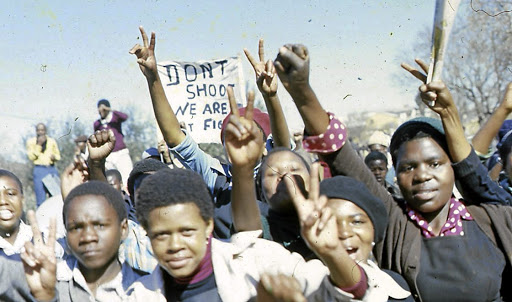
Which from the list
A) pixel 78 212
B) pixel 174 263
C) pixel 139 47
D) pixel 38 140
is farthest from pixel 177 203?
pixel 38 140

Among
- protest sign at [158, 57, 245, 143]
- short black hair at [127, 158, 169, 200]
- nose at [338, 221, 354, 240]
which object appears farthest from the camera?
protest sign at [158, 57, 245, 143]

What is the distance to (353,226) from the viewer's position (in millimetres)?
2934

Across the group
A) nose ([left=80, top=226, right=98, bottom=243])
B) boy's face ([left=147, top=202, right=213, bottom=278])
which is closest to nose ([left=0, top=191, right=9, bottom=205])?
nose ([left=80, top=226, right=98, bottom=243])

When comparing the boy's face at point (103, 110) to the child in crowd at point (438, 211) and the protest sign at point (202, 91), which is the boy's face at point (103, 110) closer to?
the protest sign at point (202, 91)

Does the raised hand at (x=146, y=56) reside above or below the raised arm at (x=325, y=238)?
above

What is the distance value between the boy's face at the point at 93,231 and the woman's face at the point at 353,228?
1.13 metres

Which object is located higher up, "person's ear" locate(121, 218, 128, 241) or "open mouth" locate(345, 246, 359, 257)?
"person's ear" locate(121, 218, 128, 241)

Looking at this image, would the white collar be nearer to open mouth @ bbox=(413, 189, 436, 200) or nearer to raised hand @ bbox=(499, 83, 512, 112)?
open mouth @ bbox=(413, 189, 436, 200)

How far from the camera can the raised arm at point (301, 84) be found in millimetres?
2676

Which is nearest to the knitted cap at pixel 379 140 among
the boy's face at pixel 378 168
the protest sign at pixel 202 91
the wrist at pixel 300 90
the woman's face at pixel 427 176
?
the boy's face at pixel 378 168

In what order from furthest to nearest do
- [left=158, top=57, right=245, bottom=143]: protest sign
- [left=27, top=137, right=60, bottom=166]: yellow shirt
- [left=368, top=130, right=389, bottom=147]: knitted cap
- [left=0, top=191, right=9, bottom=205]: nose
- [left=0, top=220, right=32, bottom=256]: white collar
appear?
[left=27, top=137, right=60, bottom=166]: yellow shirt → [left=368, top=130, right=389, bottom=147]: knitted cap → [left=158, top=57, right=245, bottom=143]: protest sign → [left=0, top=191, right=9, bottom=205]: nose → [left=0, top=220, right=32, bottom=256]: white collar

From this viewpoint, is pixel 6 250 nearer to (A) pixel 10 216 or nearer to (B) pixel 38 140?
(A) pixel 10 216

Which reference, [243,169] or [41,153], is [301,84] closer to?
[243,169]

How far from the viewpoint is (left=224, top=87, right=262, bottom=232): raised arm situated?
2797mm
